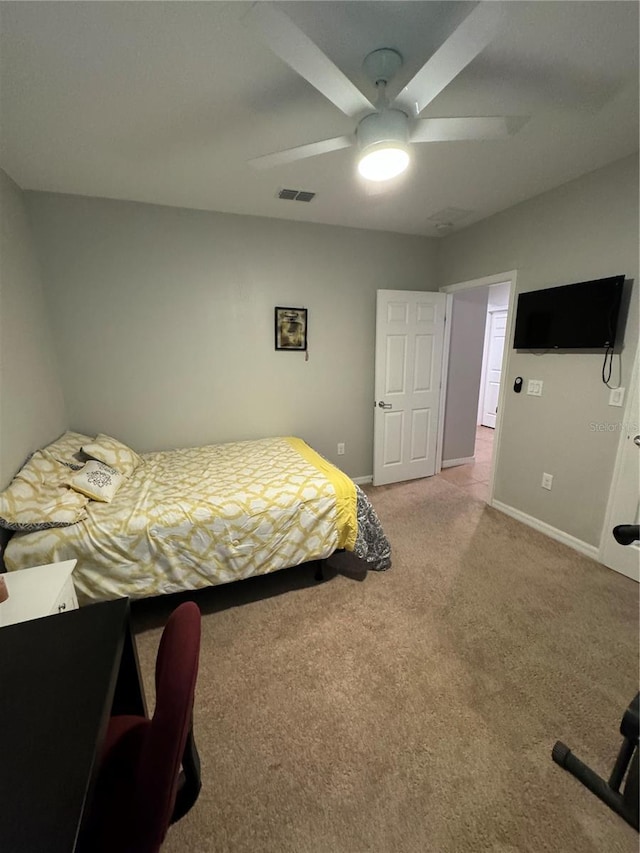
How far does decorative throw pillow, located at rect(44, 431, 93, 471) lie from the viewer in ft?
7.44

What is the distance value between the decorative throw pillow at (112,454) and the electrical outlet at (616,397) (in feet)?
10.9

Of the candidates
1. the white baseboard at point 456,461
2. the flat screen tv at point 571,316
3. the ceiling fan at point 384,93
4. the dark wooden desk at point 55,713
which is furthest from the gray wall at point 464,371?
the dark wooden desk at point 55,713

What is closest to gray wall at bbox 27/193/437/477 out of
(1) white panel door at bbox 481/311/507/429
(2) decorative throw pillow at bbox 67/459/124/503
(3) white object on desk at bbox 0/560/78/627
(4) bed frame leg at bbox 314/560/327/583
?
(2) decorative throw pillow at bbox 67/459/124/503

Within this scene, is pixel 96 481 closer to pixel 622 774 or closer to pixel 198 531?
pixel 198 531

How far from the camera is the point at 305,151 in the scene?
1.54m

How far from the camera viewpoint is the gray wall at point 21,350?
1940 millimetres

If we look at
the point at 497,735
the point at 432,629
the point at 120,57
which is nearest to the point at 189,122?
the point at 120,57

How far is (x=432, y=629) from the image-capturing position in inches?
74.5

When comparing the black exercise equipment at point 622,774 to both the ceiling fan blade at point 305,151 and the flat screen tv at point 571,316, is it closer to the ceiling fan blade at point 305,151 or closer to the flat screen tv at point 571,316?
the flat screen tv at point 571,316

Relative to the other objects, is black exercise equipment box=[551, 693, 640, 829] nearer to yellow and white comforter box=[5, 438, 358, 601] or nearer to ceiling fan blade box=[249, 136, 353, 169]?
yellow and white comforter box=[5, 438, 358, 601]

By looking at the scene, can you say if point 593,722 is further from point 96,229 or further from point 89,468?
point 96,229

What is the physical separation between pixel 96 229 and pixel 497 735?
3.82m

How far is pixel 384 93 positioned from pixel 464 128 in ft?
1.16

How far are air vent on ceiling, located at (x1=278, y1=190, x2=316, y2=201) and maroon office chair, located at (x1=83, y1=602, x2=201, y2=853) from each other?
2741 millimetres
